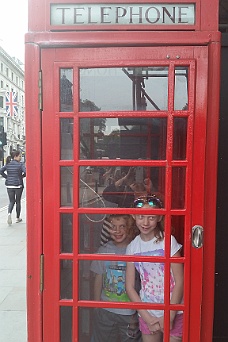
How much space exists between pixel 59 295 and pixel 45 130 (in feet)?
3.16

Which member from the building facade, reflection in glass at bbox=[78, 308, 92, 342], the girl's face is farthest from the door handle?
the building facade

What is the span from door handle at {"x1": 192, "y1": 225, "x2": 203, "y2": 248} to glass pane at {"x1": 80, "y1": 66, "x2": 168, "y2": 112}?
2.30ft

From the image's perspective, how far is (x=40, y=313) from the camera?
2.14 meters

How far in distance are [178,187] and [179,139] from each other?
0.27m

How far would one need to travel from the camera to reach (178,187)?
2.07 meters

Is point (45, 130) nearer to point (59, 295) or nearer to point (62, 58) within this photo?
point (62, 58)

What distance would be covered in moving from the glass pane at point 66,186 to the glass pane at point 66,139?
0.07 metres

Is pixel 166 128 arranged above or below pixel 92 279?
above

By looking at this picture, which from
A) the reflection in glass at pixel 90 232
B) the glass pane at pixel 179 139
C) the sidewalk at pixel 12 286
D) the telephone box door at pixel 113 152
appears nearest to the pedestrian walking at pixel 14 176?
the sidewalk at pixel 12 286

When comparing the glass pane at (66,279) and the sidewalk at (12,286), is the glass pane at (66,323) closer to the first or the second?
the glass pane at (66,279)

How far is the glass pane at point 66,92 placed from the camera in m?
2.02

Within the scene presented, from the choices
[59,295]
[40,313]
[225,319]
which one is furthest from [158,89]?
[225,319]

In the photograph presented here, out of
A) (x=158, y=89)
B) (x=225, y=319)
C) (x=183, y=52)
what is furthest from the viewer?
(x=225, y=319)

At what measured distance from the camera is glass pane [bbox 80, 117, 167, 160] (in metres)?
2.09
